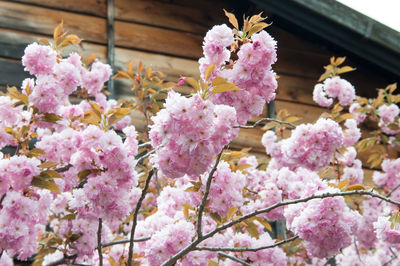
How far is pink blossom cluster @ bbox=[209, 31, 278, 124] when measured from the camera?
69.7 inches

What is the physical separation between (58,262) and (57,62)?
110 cm

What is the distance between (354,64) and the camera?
5148 millimetres

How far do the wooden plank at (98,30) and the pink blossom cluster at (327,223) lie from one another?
2894 millimetres

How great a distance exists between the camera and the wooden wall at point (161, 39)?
4.10 meters

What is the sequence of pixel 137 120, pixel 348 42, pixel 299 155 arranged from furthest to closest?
1. pixel 348 42
2. pixel 137 120
3. pixel 299 155

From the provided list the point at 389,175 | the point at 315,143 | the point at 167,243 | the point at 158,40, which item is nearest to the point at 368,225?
the point at 389,175

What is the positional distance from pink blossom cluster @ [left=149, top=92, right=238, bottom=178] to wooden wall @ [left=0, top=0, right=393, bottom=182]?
8.01 ft

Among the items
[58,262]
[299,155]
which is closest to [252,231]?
[299,155]

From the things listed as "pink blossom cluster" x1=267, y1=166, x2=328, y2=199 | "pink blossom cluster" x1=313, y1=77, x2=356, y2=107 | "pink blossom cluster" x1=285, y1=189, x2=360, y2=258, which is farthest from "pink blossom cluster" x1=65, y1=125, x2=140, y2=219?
"pink blossom cluster" x1=313, y1=77, x2=356, y2=107

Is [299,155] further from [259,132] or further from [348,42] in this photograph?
[348,42]

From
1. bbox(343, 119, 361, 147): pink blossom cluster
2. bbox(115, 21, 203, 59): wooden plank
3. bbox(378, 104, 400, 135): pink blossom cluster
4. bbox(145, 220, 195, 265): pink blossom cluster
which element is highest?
bbox(115, 21, 203, 59): wooden plank

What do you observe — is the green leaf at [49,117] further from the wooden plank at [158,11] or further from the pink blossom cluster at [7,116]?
the wooden plank at [158,11]

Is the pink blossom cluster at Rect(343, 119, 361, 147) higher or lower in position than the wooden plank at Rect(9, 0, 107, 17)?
lower

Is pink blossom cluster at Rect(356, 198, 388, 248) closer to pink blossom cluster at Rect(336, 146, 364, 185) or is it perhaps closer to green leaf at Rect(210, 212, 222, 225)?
pink blossom cluster at Rect(336, 146, 364, 185)
